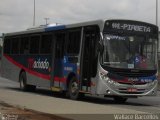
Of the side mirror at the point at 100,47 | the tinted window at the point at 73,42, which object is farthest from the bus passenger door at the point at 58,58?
the side mirror at the point at 100,47

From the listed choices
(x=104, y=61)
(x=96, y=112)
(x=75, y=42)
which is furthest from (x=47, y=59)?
(x=96, y=112)

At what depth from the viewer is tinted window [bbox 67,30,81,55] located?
22.4m

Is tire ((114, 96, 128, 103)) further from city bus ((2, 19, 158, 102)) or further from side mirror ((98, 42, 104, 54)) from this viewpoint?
side mirror ((98, 42, 104, 54))

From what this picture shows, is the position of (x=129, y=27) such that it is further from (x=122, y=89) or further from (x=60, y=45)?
(x=60, y=45)

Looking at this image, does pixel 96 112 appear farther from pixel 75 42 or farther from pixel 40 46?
pixel 40 46

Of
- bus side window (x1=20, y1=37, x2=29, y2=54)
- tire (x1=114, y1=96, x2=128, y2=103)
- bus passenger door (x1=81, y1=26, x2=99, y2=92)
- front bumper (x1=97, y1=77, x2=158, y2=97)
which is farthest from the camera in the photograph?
bus side window (x1=20, y1=37, x2=29, y2=54)

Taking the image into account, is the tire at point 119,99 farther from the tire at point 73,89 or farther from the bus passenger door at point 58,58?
the bus passenger door at point 58,58

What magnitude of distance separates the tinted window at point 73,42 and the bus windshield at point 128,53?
1.97m

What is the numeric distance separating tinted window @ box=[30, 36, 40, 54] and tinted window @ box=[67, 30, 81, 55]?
394cm

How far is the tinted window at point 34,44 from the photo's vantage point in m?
26.9

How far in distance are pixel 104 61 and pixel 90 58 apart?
2.97 ft

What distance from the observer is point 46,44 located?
25.8 m

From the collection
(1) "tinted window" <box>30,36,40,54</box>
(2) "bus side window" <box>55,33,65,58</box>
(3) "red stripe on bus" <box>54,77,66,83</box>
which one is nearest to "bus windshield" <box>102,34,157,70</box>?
(3) "red stripe on bus" <box>54,77,66,83</box>

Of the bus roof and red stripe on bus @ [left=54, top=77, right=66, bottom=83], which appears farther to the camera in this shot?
red stripe on bus @ [left=54, top=77, right=66, bottom=83]
